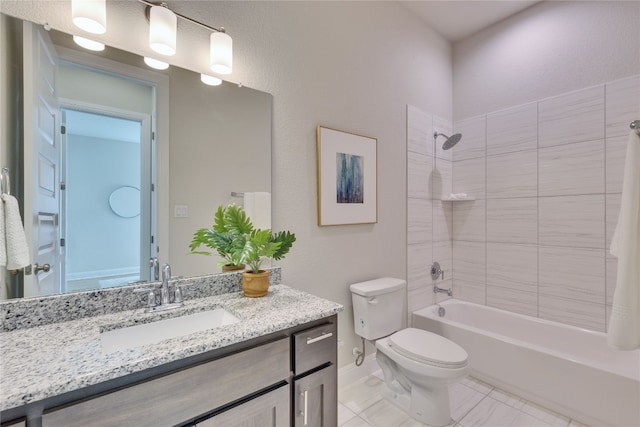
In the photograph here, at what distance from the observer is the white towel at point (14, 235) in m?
0.97

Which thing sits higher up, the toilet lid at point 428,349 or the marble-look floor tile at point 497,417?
the toilet lid at point 428,349

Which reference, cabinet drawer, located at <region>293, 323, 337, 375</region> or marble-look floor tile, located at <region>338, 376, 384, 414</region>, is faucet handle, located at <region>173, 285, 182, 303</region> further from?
marble-look floor tile, located at <region>338, 376, 384, 414</region>

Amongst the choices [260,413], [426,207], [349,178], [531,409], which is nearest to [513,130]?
[426,207]

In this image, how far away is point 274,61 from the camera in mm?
1675

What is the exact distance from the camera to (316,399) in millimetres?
1147

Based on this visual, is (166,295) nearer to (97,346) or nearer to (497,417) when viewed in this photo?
(97,346)

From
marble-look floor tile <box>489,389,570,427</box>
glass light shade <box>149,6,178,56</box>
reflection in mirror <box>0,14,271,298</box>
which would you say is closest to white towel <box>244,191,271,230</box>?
reflection in mirror <box>0,14,271,298</box>

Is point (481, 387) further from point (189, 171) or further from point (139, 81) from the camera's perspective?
point (139, 81)

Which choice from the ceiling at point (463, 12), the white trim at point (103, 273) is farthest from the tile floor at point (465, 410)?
the ceiling at point (463, 12)

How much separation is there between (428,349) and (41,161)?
6.64 feet

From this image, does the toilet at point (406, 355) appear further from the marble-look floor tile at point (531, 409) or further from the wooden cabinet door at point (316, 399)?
the wooden cabinet door at point (316, 399)

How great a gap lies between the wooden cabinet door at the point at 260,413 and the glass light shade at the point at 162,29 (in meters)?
1.41

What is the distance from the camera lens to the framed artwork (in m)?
1.88

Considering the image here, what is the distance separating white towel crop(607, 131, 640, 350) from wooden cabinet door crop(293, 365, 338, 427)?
3.72 ft
